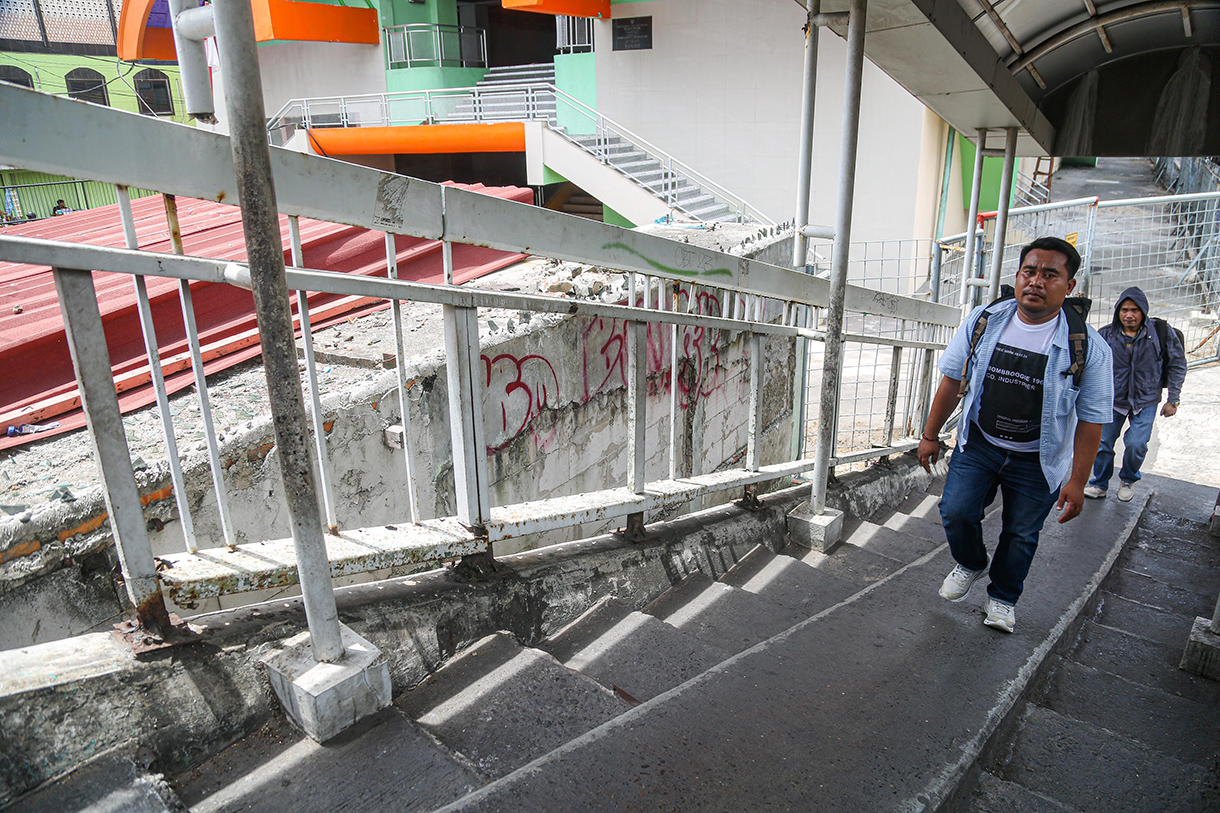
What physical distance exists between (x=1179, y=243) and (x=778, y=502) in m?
9.36

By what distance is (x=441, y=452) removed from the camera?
4000 millimetres

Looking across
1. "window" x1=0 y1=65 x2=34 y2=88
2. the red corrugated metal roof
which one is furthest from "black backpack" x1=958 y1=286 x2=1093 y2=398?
"window" x1=0 y1=65 x2=34 y2=88

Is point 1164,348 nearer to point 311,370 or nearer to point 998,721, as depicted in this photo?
point 998,721

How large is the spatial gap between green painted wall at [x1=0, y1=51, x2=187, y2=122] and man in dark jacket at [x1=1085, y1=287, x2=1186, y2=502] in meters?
29.2

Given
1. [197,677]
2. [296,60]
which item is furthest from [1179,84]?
[296,60]

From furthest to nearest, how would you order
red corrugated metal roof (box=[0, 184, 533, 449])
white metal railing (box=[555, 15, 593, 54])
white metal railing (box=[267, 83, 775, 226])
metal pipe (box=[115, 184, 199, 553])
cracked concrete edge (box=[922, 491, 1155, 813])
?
white metal railing (box=[555, 15, 593, 54]) → white metal railing (box=[267, 83, 775, 226]) → red corrugated metal roof (box=[0, 184, 533, 449]) → cracked concrete edge (box=[922, 491, 1155, 813]) → metal pipe (box=[115, 184, 199, 553])

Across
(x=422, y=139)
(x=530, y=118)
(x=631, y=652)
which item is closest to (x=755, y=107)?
(x=530, y=118)

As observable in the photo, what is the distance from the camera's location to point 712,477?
353 centimetres

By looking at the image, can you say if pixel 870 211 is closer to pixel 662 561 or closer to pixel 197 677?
pixel 662 561

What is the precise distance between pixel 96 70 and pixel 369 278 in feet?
111

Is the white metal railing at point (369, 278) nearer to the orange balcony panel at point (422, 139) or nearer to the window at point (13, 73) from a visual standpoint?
the orange balcony panel at point (422, 139)

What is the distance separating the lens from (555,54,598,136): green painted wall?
17.6 m

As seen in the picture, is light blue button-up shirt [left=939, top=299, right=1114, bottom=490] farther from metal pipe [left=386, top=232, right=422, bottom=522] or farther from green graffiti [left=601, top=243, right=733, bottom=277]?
metal pipe [left=386, top=232, right=422, bottom=522]

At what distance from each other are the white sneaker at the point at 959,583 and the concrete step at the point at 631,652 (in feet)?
3.74
